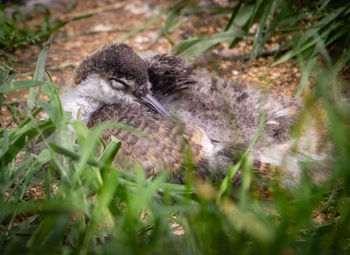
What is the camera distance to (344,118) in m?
1.67

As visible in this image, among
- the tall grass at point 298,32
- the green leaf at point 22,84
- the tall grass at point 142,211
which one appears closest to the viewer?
the tall grass at point 142,211

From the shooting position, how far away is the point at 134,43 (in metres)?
3.66

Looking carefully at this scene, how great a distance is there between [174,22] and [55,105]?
7.60 feet

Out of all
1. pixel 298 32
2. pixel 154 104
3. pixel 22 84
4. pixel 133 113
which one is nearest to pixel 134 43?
pixel 298 32

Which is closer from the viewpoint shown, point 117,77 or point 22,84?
point 22,84

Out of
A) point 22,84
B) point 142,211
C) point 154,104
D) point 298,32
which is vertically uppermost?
point 298,32

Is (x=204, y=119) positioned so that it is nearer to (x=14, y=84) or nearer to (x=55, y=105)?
(x=55, y=105)

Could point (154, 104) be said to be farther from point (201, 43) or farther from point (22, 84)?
point (201, 43)

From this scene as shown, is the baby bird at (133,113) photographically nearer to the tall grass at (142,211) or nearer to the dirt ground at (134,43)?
the tall grass at (142,211)

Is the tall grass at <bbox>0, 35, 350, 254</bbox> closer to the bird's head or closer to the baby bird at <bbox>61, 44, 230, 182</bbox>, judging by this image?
the baby bird at <bbox>61, 44, 230, 182</bbox>

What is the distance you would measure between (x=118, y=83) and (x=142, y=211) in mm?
813

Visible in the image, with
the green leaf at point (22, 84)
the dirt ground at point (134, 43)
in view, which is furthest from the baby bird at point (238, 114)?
the green leaf at point (22, 84)

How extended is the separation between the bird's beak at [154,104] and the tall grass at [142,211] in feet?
1.90

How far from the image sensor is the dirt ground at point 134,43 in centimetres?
300
